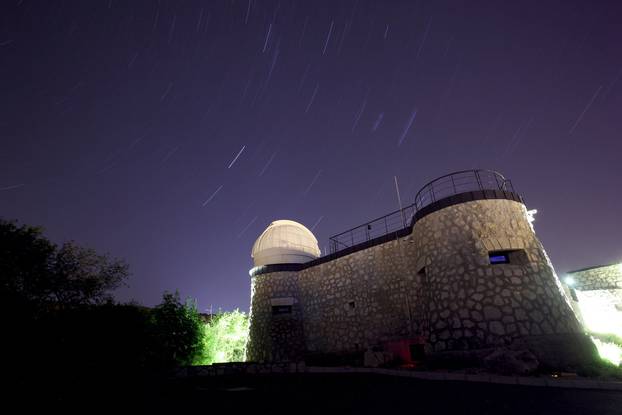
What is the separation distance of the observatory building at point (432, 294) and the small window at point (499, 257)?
31mm

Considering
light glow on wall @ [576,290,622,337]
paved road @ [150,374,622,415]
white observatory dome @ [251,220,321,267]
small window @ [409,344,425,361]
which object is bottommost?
paved road @ [150,374,622,415]

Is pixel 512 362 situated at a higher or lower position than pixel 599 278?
lower

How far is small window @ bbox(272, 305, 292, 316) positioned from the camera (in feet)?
54.3

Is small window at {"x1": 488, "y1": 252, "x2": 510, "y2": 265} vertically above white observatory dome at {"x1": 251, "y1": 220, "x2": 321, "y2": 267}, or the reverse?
white observatory dome at {"x1": 251, "y1": 220, "x2": 321, "y2": 267}

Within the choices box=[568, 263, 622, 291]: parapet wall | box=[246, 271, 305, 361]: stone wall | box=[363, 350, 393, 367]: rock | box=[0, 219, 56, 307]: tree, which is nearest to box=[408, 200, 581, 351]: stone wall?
box=[363, 350, 393, 367]: rock

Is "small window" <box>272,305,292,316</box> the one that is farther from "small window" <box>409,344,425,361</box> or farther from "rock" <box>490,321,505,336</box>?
"rock" <box>490,321,505,336</box>

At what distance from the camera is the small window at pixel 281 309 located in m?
16.5

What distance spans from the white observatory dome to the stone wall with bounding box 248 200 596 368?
4.51 m

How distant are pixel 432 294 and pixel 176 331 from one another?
34.7 ft

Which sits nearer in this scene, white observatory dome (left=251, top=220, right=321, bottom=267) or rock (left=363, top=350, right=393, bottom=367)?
rock (left=363, top=350, right=393, bottom=367)

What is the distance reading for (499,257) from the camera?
957 cm

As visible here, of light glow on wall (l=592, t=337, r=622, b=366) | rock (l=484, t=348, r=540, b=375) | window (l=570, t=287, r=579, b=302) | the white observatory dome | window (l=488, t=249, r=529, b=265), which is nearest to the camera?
rock (l=484, t=348, r=540, b=375)

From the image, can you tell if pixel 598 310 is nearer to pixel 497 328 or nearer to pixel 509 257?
pixel 509 257

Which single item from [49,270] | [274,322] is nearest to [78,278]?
[49,270]
